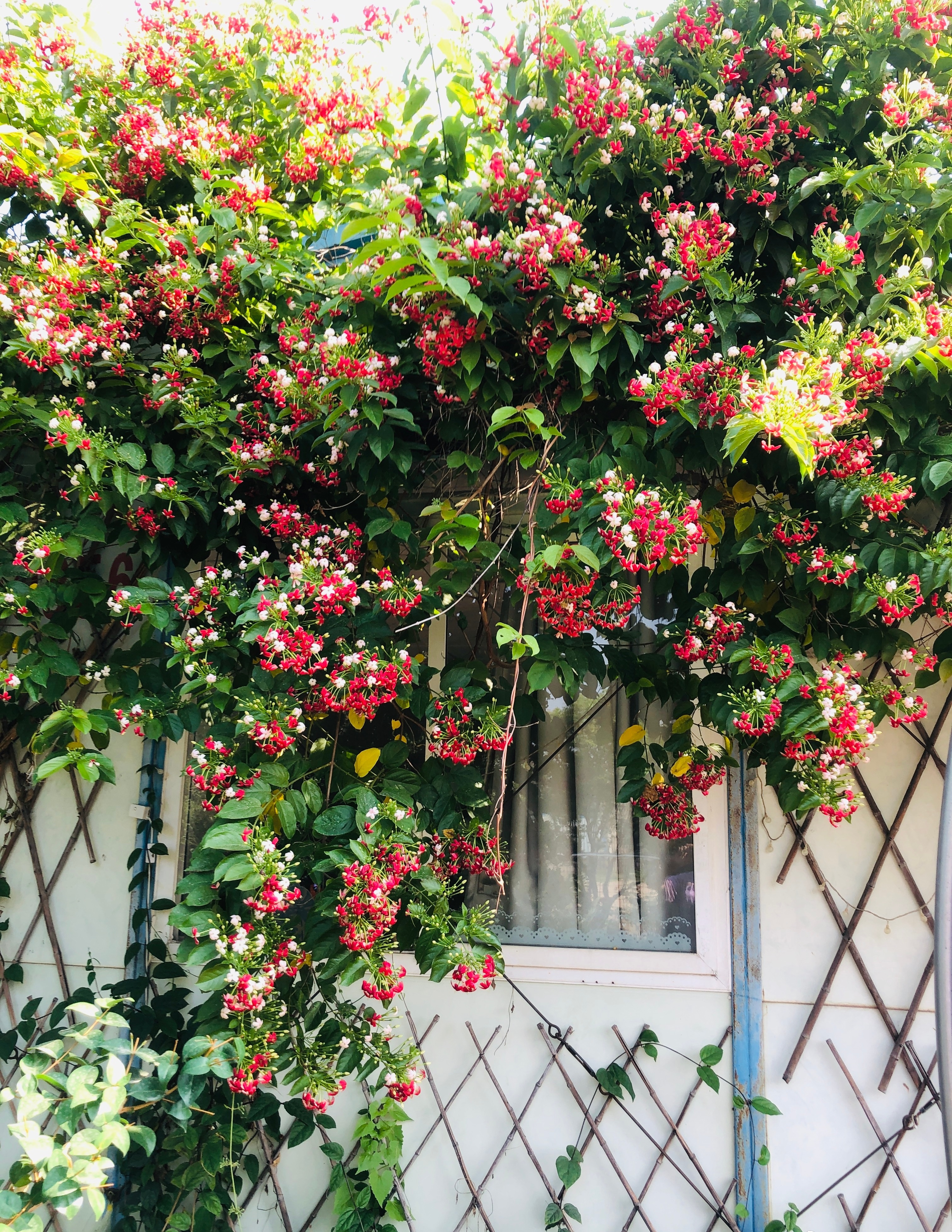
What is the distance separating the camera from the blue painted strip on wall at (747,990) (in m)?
2.18

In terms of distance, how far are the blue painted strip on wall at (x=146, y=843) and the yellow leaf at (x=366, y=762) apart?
905 millimetres

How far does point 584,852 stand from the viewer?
8.18 ft

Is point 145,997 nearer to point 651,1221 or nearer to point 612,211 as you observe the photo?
point 651,1221

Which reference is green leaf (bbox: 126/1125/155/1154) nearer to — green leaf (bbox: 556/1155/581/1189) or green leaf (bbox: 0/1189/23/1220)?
green leaf (bbox: 0/1189/23/1220)

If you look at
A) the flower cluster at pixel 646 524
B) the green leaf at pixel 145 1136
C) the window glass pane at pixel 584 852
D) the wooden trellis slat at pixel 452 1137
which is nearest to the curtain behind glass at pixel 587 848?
the window glass pane at pixel 584 852

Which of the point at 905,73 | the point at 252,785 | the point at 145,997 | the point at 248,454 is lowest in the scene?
the point at 145,997

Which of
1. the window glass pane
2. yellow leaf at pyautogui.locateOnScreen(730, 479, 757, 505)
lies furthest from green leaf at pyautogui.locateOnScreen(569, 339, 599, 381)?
the window glass pane

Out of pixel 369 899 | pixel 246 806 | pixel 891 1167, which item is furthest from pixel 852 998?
pixel 246 806

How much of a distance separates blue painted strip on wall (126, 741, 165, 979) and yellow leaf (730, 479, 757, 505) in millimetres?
2119

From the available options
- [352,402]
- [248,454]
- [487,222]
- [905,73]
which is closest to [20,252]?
[248,454]

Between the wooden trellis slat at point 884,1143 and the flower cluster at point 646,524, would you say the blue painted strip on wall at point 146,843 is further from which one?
the wooden trellis slat at point 884,1143

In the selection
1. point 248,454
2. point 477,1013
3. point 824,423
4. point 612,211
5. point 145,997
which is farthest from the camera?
point 145,997

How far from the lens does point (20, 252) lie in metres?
2.17

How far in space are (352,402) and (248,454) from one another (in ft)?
1.23
